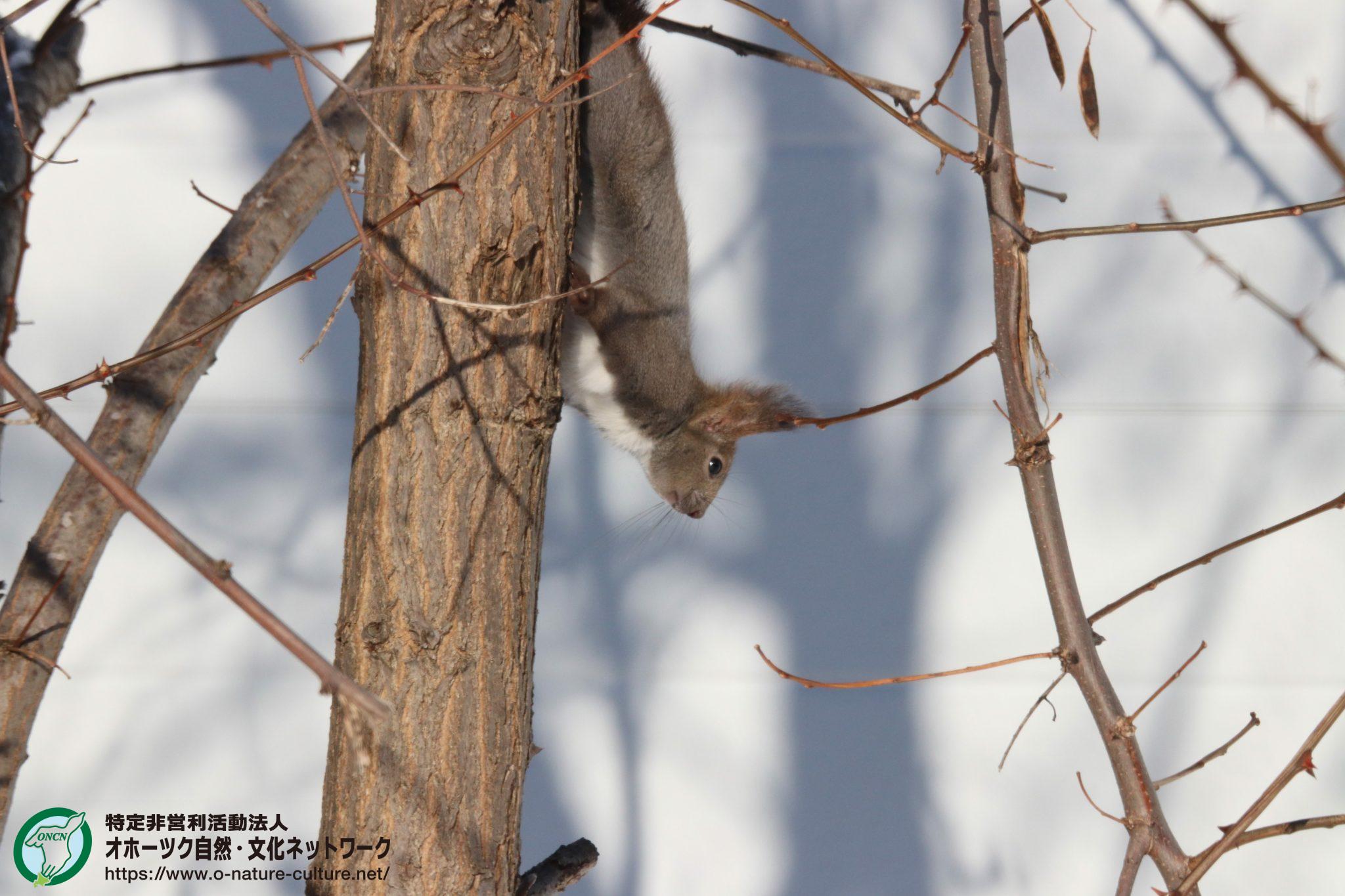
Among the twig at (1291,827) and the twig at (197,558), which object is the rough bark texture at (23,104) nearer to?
the twig at (197,558)

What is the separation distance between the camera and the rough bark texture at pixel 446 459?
96 cm

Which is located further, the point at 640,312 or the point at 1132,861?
the point at 640,312

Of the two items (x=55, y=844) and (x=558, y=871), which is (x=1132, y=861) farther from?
(x=55, y=844)

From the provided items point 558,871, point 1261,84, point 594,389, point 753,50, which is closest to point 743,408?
point 594,389

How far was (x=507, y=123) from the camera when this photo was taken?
95 centimetres

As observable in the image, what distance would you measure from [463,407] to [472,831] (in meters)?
0.40

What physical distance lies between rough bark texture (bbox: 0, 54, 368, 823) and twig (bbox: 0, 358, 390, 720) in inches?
26.6

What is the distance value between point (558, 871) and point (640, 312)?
0.96 m

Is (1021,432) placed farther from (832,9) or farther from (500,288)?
(832,9)

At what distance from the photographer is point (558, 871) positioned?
1194 mm

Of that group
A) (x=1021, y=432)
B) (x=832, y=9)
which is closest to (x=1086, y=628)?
(x=1021, y=432)

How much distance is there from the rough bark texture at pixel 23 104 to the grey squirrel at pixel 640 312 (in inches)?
28.3

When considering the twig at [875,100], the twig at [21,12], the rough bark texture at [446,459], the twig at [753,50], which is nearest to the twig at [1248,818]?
the twig at [875,100]

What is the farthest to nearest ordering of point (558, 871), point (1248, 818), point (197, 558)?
point (558, 871) → point (1248, 818) → point (197, 558)
